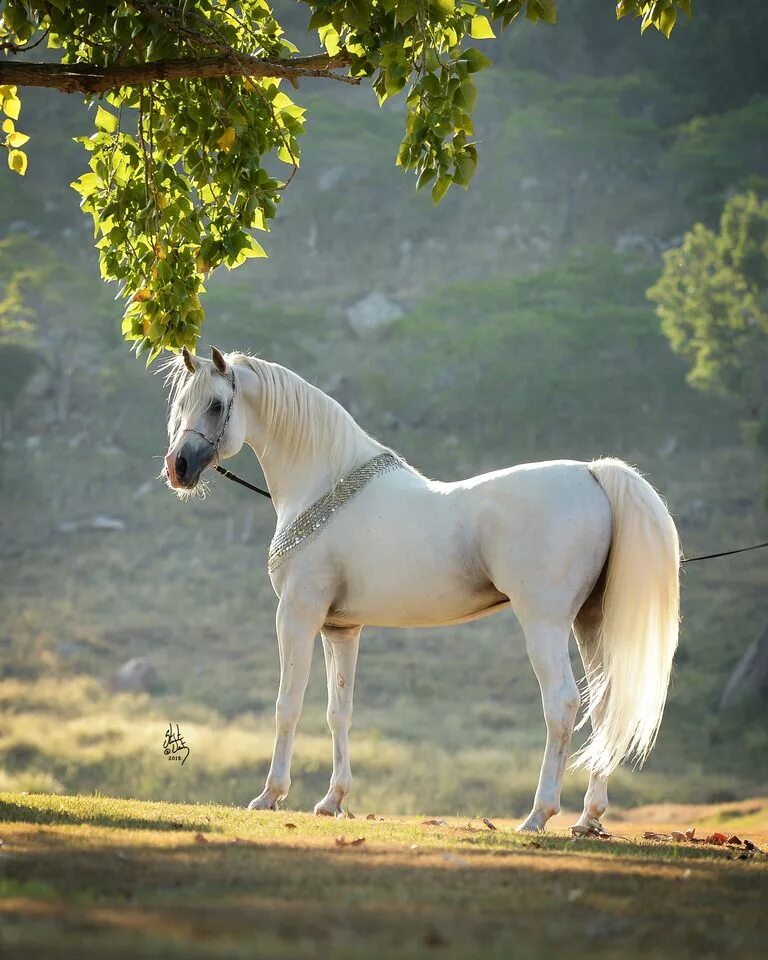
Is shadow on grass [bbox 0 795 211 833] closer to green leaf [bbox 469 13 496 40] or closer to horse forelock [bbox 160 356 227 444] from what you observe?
horse forelock [bbox 160 356 227 444]

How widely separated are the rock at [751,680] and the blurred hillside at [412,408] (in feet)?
0.96

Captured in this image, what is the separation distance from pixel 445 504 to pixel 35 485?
32157 millimetres

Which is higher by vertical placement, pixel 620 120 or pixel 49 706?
pixel 620 120

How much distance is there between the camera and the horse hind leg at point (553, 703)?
634cm

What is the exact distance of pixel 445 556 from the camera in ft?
22.3

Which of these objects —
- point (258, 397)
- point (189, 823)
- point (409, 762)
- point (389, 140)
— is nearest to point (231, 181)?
point (258, 397)

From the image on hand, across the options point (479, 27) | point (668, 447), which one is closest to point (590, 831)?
point (479, 27)

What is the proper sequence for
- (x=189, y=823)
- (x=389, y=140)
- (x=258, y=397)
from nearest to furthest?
1. (x=189, y=823)
2. (x=258, y=397)
3. (x=389, y=140)

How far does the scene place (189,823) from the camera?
19.7 feet

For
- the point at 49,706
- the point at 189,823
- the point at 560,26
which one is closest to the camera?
the point at 189,823

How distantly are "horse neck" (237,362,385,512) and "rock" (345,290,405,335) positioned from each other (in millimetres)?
38258

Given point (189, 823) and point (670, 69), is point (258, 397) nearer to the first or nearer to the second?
point (189, 823)

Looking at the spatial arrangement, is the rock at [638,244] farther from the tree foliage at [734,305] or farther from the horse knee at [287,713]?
the horse knee at [287,713]

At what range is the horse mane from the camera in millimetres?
7352
